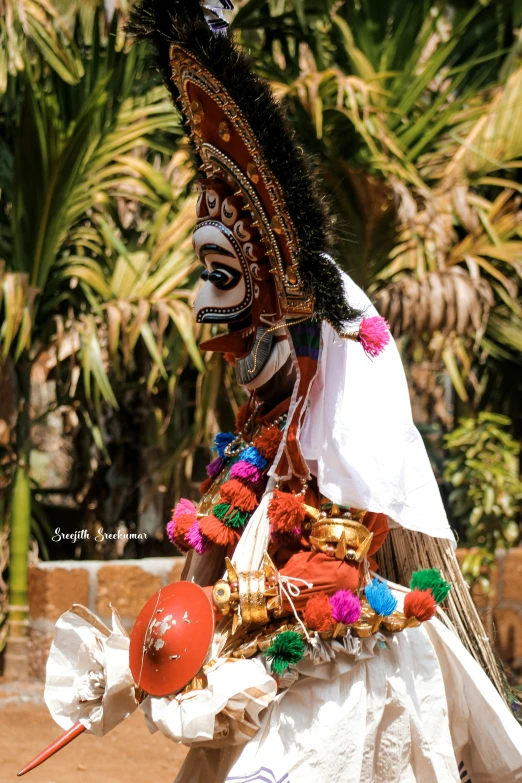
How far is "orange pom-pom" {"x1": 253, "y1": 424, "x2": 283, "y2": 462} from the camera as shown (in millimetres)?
2594

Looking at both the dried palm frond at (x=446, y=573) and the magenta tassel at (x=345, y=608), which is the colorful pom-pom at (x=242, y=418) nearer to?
the dried palm frond at (x=446, y=573)

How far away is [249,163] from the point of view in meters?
2.48

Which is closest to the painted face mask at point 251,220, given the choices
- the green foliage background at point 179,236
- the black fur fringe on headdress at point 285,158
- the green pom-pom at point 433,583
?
the black fur fringe on headdress at point 285,158

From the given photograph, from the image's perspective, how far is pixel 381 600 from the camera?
2430 millimetres

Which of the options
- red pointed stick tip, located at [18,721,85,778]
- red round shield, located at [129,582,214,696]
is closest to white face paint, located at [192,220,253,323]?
red round shield, located at [129,582,214,696]

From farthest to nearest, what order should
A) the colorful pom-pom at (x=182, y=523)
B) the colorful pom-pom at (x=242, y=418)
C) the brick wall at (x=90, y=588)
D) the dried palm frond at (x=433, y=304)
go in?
the dried palm frond at (x=433, y=304), the brick wall at (x=90, y=588), the colorful pom-pom at (x=242, y=418), the colorful pom-pom at (x=182, y=523)

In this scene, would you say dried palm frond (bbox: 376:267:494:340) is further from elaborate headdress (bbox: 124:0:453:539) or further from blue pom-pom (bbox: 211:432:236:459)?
elaborate headdress (bbox: 124:0:453:539)

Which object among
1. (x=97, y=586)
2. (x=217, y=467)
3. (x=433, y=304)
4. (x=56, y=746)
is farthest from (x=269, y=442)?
(x=433, y=304)

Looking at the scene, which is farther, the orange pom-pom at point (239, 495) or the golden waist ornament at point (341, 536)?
the orange pom-pom at point (239, 495)

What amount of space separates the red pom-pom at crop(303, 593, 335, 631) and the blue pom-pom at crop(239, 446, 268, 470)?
1.32 feet

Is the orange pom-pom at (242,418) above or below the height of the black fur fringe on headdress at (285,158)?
below

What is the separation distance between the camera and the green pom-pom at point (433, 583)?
2.49 meters

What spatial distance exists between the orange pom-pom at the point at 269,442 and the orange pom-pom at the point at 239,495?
0.10 meters

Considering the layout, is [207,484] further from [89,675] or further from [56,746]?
[56,746]
